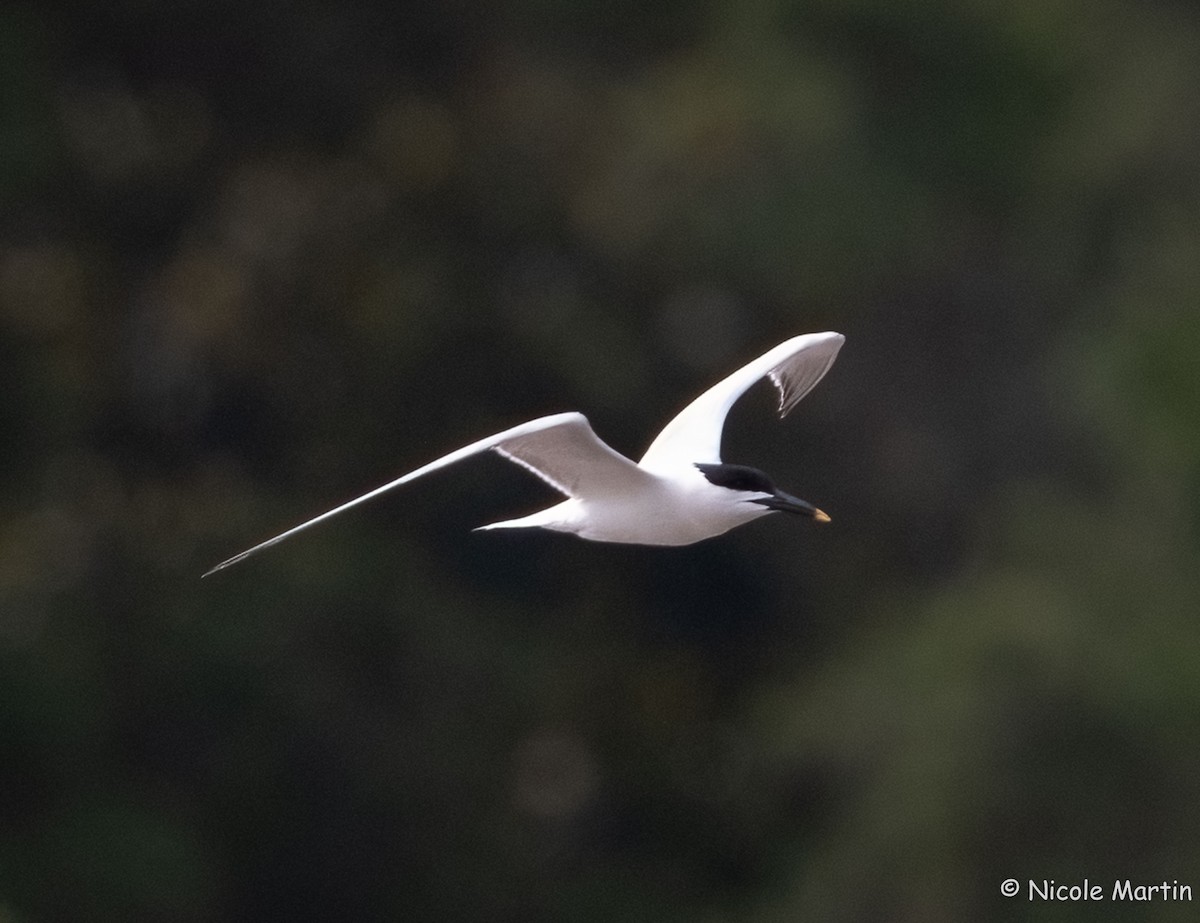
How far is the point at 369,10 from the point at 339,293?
2673 mm

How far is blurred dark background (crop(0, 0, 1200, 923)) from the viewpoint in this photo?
689 inches

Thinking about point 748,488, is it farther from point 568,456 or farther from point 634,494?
point 568,456

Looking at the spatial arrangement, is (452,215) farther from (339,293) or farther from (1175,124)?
(1175,124)

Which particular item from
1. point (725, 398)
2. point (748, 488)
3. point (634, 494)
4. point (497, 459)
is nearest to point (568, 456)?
point (634, 494)

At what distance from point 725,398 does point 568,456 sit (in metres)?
1.45

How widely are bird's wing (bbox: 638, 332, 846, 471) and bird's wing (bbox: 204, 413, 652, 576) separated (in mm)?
333

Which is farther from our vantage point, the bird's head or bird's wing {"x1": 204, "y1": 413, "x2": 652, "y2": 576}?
the bird's head

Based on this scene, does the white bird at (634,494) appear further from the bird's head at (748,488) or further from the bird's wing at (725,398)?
the bird's wing at (725,398)

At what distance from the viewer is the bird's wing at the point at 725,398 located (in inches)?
301

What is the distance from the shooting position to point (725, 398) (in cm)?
798

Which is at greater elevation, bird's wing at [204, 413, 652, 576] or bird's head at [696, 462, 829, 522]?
bird's wing at [204, 413, 652, 576]

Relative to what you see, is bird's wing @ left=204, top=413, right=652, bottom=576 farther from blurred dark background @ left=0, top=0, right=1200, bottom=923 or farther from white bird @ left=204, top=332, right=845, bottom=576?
blurred dark background @ left=0, top=0, right=1200, bottom=923

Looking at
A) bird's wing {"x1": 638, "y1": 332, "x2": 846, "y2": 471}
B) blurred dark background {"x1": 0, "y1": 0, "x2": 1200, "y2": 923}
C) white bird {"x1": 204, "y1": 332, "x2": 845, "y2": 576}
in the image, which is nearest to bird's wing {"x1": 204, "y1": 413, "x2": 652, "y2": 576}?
white bird {"x1": 204, "y1": 332, "x2": 845, "y2": 576}

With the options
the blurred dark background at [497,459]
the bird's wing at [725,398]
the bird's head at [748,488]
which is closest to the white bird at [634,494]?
the bird's head at [748,488]
